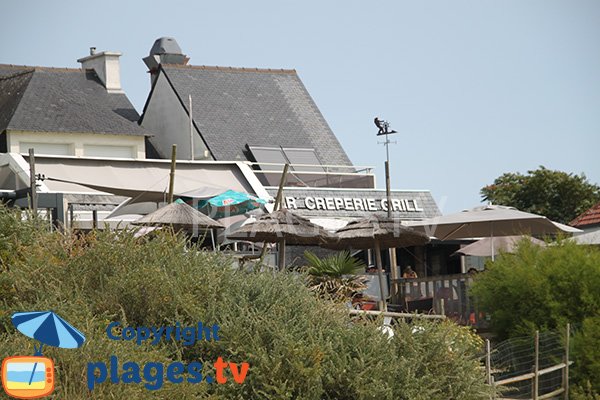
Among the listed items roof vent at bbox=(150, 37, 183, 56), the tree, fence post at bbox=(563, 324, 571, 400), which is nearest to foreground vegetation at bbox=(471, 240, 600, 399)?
fence post at bbox=(563, 324, 571, 400)

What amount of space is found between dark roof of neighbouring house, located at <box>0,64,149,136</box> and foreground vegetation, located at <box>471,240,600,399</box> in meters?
25.4

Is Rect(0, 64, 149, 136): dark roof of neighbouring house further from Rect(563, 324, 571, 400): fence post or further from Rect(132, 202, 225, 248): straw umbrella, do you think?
Rect(563, 324, 571, 400): fence post

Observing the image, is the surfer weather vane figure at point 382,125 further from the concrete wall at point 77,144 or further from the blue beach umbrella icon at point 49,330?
the blue beach umbrella icon at point 49,330

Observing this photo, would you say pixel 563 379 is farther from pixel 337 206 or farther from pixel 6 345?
pixel 337 206

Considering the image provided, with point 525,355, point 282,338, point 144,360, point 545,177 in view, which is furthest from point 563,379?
point 545,177

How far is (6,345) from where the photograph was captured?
11.7m

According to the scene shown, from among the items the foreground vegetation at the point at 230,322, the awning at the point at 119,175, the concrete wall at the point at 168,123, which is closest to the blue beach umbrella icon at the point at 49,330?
the foreground vegetation at the point at 230,322

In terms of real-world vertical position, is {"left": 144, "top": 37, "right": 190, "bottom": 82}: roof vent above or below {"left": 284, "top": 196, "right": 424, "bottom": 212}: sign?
above

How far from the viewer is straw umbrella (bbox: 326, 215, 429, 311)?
862 inches

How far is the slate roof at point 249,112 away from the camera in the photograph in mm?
44312

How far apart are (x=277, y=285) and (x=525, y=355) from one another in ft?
16.9

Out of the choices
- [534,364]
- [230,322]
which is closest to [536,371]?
[534,364]

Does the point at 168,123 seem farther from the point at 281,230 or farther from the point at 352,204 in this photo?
the point at 281,230

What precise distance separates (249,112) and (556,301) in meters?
28.4
